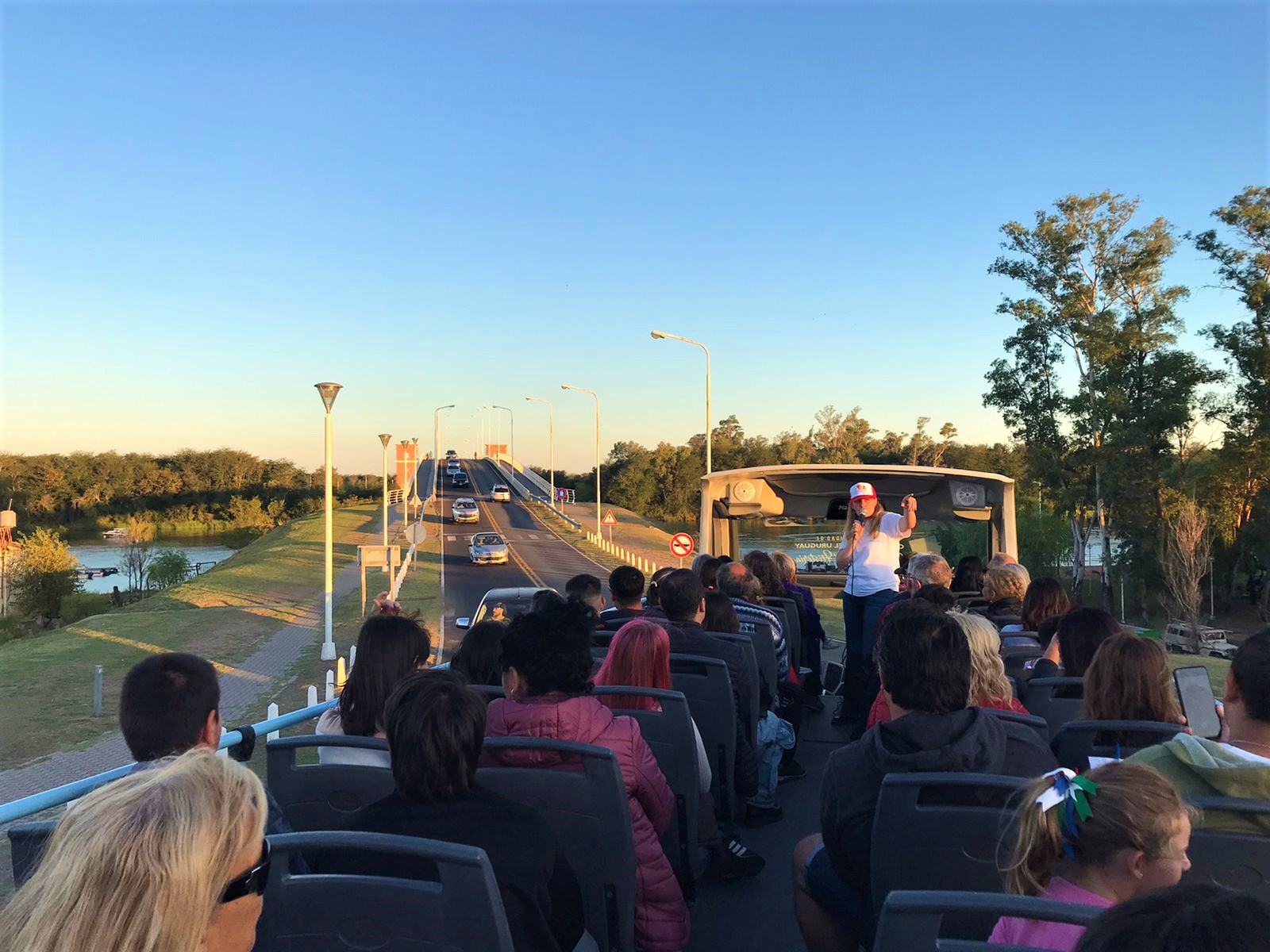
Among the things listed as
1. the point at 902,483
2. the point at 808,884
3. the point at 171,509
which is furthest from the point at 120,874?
the point at 171,509

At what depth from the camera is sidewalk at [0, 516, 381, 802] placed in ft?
38.1

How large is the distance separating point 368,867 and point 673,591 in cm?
340

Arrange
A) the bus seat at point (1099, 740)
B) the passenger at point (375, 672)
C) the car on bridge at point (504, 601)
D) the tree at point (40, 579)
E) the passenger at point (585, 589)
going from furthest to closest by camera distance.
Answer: the tree at point (40, 579) → the car on bridge at point (504, 601) → the passenger at point (585, 589) → the passenger at point (375, 672) → the bus seat at point (1099, 740)

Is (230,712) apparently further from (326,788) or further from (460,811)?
(460,811)

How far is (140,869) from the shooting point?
1.32m

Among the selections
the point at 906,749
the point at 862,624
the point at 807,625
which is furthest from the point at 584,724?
the point at 807,625

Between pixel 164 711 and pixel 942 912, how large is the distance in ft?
8.33

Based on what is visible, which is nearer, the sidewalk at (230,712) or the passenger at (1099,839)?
the passenger at (1099,839)

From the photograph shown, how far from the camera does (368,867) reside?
92.6 inches

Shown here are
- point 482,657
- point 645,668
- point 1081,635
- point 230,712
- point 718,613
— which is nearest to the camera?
point 645,668

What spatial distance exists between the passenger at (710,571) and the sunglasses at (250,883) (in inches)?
254

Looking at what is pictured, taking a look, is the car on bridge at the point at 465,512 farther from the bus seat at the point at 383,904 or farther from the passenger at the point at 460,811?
the bus seat at the point at 383,904

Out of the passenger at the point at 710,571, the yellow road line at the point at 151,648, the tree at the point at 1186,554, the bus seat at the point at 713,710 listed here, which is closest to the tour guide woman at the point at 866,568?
the passenger at the point at 710,571

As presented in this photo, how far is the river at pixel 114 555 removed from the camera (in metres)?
68.1
